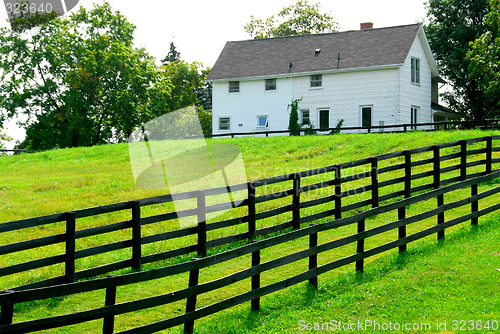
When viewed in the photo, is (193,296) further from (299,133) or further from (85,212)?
(299,133)

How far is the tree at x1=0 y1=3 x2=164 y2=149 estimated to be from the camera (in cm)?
4316

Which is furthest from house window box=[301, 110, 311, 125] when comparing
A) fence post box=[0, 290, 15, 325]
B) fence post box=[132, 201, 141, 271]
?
fence post box=[0, 290, 15, 325]

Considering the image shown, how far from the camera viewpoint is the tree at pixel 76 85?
43156 mm

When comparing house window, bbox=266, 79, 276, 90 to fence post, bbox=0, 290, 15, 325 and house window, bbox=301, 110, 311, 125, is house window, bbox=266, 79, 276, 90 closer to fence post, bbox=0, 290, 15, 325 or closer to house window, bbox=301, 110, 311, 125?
house window, bbox=301, 110, 311, 125

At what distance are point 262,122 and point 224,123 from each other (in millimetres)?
3151

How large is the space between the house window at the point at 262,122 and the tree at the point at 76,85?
13.1m

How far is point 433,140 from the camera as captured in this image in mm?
21469

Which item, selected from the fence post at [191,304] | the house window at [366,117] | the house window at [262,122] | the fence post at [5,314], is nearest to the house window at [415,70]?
the house window at [366,117]

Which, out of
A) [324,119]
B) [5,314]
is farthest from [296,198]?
[324,119]

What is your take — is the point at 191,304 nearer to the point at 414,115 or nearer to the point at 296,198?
the point at 296,198

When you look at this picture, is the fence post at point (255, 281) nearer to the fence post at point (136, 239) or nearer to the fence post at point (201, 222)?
the fence post at point (201, 222)

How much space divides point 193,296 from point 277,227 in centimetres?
277

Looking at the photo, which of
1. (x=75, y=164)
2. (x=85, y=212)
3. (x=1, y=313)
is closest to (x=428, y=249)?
(x=85, y=212)

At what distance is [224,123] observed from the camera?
37.2m
